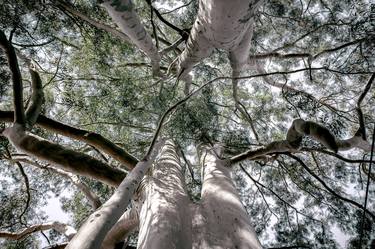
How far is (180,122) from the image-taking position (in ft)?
8.63

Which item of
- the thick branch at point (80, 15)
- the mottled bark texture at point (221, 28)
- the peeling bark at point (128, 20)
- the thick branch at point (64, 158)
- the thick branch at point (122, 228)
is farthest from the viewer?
the thick branch at point (80, 15)

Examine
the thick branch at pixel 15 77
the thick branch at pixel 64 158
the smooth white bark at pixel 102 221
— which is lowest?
the smooth white bark at pixel 102 221

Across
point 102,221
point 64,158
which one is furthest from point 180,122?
point 102,221

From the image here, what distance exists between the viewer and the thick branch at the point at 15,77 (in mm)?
1422

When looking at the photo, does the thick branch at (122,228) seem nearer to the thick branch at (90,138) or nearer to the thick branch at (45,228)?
the thick branch at (90,138)

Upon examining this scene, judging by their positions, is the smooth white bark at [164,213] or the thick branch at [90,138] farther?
the thick branch at [90,138]

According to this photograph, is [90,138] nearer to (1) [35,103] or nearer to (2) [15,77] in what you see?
(1) [35,103]

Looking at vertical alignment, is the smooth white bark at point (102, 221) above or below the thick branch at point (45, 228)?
below

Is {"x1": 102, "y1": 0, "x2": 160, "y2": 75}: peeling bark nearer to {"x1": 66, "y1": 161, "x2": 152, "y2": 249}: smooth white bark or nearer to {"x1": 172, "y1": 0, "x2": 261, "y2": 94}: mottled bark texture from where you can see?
{"x1": 172, "y1": 0, "x2": 261, "y2": 94}: mottled bark texture

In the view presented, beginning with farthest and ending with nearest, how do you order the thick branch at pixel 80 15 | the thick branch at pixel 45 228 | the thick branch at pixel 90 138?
1. the thick branch at pixel 45 228
2. the thick branch at pixel 80 15
3. the thick branch at pixel 90 138

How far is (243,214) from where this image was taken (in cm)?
146

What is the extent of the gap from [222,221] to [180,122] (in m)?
1.39

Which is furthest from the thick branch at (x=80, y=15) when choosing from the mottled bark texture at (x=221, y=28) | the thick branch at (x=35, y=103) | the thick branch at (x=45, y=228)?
the thick branch at (x=45, y=228)

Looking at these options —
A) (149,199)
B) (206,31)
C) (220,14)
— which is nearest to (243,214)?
(149,199)
